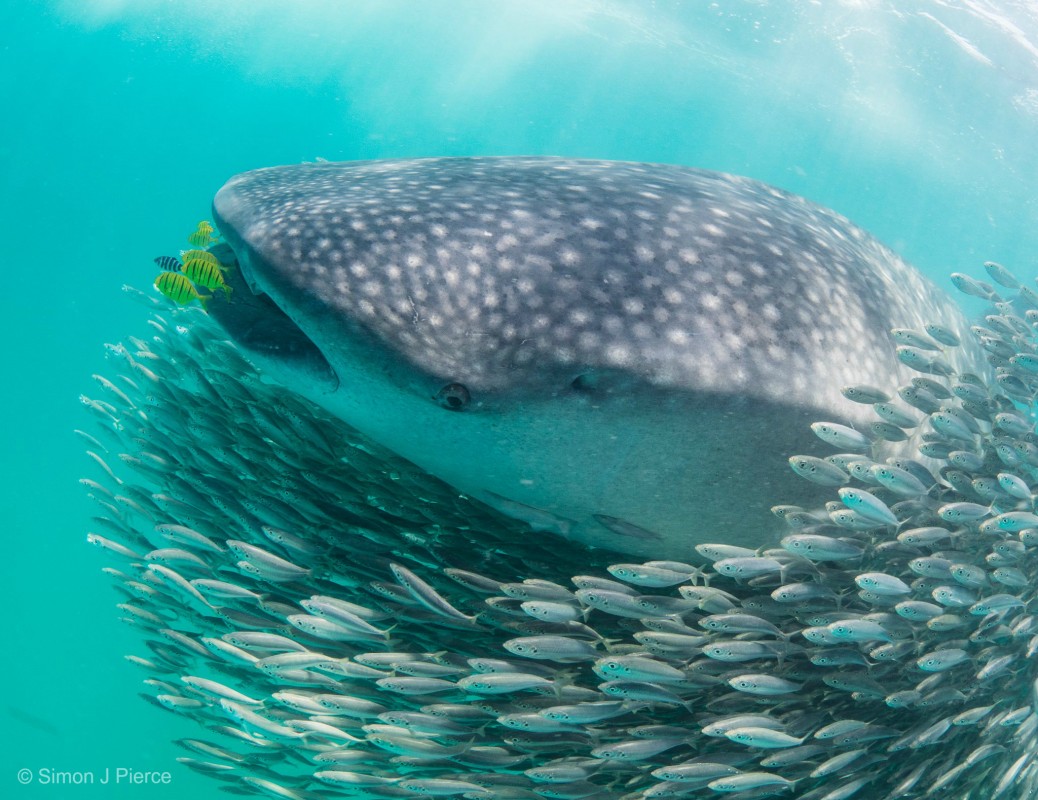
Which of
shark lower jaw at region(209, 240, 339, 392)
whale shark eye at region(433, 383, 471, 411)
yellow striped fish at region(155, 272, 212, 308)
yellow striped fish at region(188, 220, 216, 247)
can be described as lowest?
whale shark eye at region(433, 383, 471, 411)

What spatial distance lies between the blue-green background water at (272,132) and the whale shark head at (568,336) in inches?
697

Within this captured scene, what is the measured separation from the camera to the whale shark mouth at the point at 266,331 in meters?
2.89

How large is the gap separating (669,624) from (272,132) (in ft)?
222

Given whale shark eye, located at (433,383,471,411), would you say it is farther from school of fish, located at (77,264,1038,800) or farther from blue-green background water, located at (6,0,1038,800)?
blue-green background water, located at (6,0,1038,800)

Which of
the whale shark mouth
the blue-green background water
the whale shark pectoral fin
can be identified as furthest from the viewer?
the blue-green background water

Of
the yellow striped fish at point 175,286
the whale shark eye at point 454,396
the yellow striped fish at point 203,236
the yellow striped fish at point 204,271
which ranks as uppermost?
the yellow striped fish at point 203,236

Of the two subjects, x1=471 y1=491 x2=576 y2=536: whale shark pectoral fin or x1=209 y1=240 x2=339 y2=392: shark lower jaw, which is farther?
x1=471 y1=491 x2=576 y2=536: whale shark pectoral fin

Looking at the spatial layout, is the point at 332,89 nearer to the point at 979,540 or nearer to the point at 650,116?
the point at 650,116

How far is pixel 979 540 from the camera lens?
3.70 metres

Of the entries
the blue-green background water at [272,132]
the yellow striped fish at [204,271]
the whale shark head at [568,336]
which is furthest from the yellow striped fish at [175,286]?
the blue-green background water at [272,132]

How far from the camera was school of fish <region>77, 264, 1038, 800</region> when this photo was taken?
294 cm

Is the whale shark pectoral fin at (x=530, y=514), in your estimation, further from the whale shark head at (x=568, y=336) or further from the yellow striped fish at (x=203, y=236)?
the yellow striped fish at (x=203, y=236)

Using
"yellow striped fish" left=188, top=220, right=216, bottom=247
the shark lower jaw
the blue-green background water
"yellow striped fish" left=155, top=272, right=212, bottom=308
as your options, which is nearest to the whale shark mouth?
the shark lower jaw

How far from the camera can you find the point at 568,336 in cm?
258
